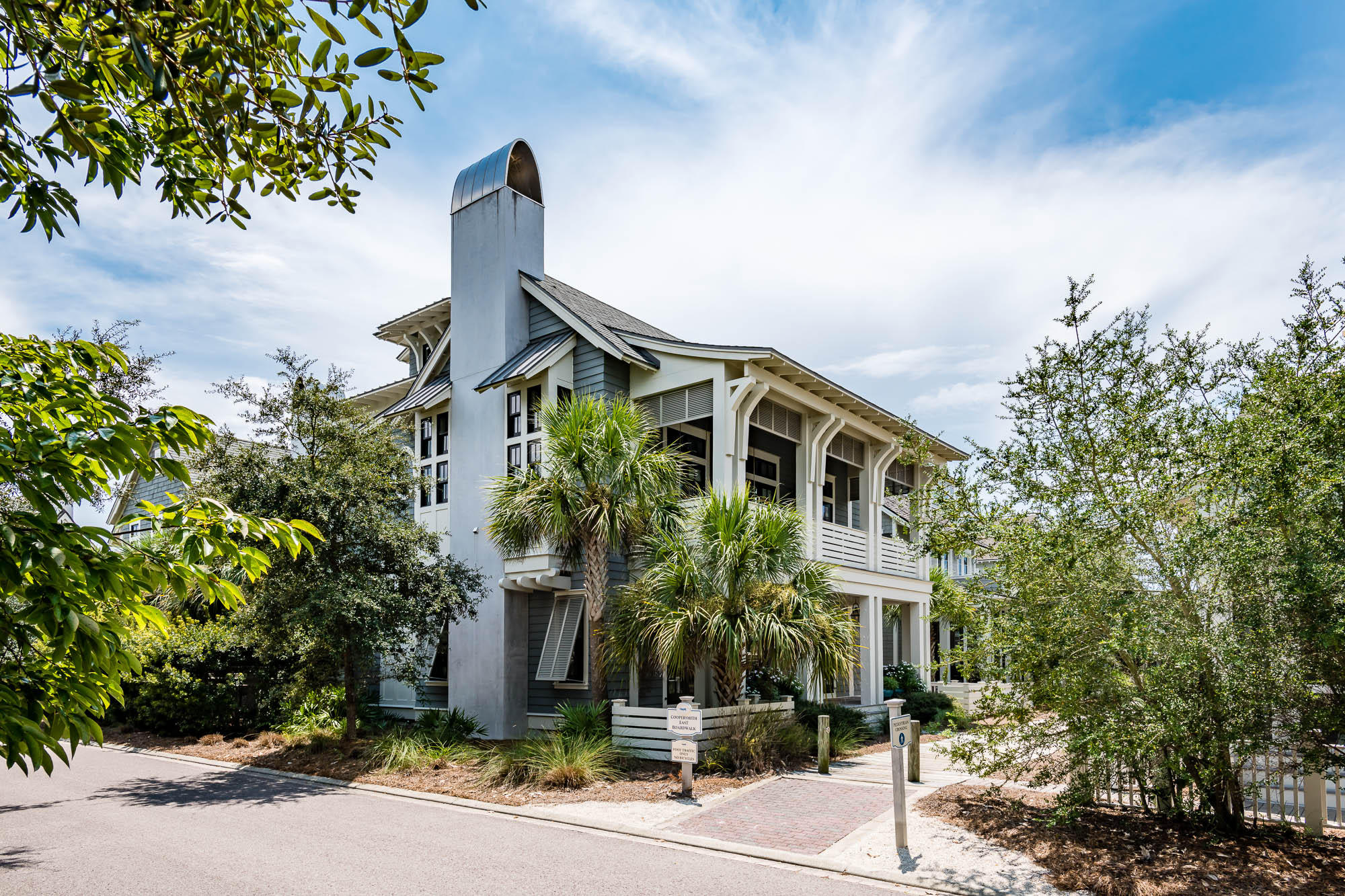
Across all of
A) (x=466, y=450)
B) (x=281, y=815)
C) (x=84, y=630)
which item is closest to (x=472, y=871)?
(x=281, y=815)

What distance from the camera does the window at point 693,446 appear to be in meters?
19.3

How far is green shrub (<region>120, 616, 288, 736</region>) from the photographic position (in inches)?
740

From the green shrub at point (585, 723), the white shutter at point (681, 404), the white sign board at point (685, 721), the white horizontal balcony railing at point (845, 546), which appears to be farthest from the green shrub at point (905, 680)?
the white sign board at point (685, 721)

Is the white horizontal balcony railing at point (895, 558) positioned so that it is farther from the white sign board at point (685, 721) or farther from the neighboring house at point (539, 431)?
the white sign board at point (685, 721)

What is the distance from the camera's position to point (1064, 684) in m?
9.12

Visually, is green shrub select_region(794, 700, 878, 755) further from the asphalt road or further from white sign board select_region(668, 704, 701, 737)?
the asphalt road

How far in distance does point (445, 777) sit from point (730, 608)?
5.07 metres

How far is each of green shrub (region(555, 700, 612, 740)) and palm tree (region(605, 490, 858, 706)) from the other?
862 millimetres

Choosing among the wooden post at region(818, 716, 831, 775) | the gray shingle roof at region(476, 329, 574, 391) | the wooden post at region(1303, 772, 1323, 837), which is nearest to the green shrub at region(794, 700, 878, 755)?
the wooden post at region(818, 716, 831, 775)

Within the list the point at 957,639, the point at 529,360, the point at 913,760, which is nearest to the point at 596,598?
the point at 529,360

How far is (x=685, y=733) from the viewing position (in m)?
12.3

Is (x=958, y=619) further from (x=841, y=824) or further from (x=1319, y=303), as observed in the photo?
(x=1319, y=303)

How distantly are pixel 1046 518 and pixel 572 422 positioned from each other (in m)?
8.08

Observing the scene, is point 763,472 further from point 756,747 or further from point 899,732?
point 899,732
